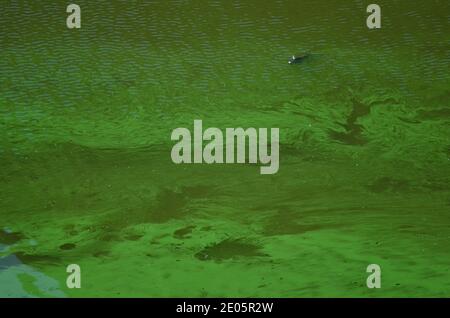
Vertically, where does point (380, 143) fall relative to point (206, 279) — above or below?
above

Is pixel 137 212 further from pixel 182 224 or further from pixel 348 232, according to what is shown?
pixel 348 232

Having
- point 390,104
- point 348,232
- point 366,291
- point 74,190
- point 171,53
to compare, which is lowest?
point 366,291

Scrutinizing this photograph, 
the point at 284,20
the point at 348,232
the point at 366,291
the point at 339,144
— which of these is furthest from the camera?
the point at 284,20

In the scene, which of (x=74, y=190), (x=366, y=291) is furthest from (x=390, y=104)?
(x=74, y=190)

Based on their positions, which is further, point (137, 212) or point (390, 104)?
point (390, 104)

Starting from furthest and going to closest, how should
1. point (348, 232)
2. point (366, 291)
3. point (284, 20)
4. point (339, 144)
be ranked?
point (284, 20), point (339, 144), point (348, 232), point (366, 291)

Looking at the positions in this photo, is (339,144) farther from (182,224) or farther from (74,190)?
(74,190)
